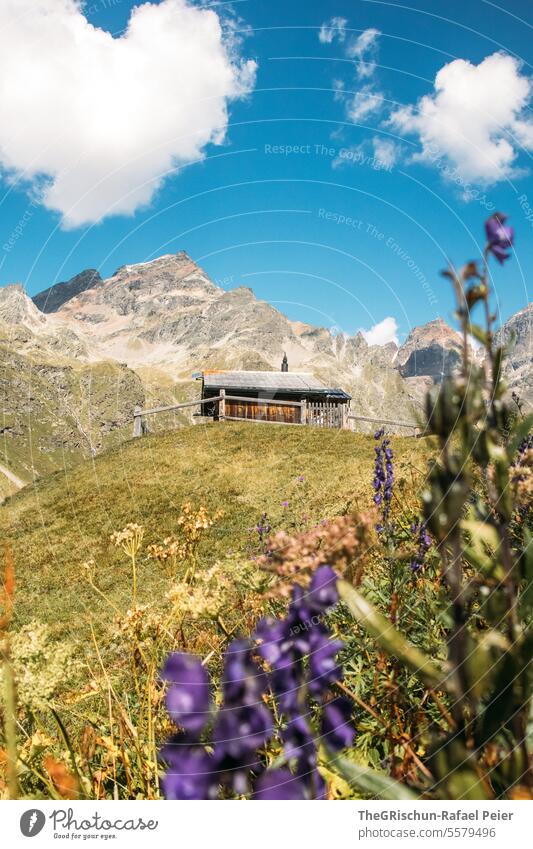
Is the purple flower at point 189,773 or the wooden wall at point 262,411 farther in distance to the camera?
the wooden wall at point 262,411

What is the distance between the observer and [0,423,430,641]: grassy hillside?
286 inches

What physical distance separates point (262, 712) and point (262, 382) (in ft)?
72.7

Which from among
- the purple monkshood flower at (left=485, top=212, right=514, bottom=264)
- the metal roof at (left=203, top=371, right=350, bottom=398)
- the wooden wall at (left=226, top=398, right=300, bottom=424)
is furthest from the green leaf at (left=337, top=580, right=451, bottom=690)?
the wooden wall at (left=226, top=398, right=300, bottom=424)

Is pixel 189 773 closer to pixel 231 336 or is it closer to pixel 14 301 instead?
pixel 14 301

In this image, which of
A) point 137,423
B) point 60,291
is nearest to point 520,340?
point 137,423

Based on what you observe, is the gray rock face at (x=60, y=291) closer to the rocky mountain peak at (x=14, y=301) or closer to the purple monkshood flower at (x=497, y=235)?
the rocky mountain peak at (x=14, y=301)

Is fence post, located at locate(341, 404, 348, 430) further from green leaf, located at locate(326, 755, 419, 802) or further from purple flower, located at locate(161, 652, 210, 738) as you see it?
purple flower, located at locate(161, 652, 210, 738)

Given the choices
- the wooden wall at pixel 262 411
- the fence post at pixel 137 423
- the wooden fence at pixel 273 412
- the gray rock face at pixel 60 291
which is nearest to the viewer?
the gray rock face at pixel 60 291

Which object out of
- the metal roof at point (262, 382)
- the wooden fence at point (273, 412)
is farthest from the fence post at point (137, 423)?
the metal roof at point (262, 382)

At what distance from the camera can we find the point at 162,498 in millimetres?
10289

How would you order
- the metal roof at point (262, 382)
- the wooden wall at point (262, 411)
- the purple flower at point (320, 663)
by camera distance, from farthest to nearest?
the wooden wall at point (262, 411) → the metal roof at point (262, 382) → the purple flower at point (320, 663)

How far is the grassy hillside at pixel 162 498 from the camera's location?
7.27 metres

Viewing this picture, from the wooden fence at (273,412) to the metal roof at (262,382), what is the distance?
0.80m

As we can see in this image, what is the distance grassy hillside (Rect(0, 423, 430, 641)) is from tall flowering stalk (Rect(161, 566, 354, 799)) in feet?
14.1
